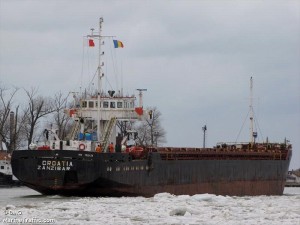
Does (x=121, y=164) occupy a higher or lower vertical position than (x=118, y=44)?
lower

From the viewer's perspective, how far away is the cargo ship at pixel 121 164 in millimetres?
34500

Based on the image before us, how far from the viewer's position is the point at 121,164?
1404 inches

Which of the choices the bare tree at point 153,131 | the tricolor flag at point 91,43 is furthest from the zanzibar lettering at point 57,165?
the bare tree at point 153,131

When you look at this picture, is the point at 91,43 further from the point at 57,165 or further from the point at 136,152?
the point at 57,165

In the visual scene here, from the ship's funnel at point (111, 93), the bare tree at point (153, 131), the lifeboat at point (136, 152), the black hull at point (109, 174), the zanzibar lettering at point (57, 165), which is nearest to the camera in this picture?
the zanzibar lettering at point (57, 165)

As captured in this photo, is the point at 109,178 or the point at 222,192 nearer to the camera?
the point at 109,178

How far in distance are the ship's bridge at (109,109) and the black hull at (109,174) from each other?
3550 millimetres

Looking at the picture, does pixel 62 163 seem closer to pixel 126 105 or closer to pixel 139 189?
pixel 139 189

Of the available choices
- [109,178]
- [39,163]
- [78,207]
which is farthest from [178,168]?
[78,207]

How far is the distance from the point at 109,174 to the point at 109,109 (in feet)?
21.2

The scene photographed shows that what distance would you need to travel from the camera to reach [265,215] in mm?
22203

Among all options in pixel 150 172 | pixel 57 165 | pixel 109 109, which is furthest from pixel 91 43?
pixel 57 165

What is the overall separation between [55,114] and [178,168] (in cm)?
4093

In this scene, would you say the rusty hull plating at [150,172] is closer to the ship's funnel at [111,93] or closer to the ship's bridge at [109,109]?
the ship's bridge at [109,109]
